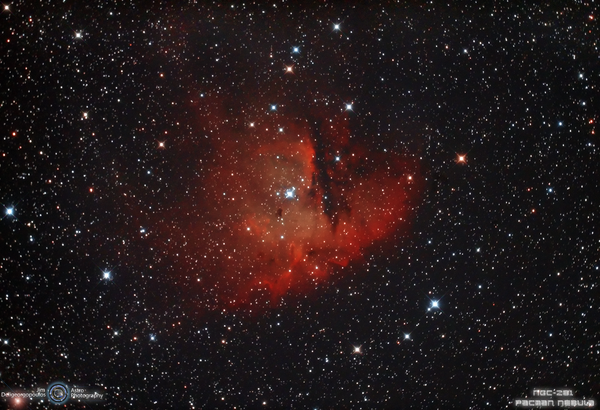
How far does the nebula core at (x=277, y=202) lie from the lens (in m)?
0.70

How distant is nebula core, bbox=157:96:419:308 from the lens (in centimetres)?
70

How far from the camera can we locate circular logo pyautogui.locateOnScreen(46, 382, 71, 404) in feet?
2.46

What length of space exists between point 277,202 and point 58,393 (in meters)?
0.69

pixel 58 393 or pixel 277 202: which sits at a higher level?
pixel 277 202

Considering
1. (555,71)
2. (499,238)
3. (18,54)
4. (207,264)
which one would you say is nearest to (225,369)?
(207,264)

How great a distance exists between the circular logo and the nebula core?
41 centimetres

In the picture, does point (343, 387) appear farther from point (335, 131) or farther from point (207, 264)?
point (335, 131)

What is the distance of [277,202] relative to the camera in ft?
2.30

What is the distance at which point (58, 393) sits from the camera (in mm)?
758

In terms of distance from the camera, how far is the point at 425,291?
2.47 ft

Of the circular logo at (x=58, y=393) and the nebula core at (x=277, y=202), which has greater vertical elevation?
the nebula core at (x=277, y=202)

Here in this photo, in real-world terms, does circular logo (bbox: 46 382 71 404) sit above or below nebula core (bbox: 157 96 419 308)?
below

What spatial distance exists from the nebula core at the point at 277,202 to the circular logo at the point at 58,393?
1.33 feet

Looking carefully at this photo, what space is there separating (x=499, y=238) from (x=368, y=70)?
1.67ft
